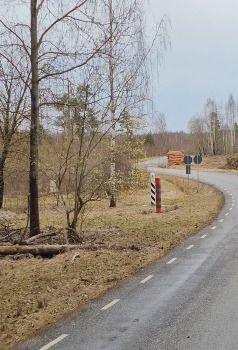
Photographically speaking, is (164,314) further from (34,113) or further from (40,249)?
(34,113)

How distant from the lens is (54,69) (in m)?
12.0

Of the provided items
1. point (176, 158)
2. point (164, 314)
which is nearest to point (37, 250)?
point (164, 314)

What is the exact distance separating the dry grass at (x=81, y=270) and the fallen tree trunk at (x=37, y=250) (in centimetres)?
47

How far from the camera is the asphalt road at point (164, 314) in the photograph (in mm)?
5691

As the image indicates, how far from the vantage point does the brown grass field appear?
6879 millimetres

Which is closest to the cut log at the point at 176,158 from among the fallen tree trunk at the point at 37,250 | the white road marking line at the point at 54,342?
the fallen tree trunk at the point at 37,250

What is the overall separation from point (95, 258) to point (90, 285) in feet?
6.78

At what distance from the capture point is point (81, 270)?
961cm

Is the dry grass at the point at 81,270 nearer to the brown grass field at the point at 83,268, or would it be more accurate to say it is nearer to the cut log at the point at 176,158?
the brown grass field at the point at 83,268

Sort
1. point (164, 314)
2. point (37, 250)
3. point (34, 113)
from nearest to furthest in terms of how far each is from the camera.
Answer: point (164, 314) → point (37, 250) → point (34, 113)

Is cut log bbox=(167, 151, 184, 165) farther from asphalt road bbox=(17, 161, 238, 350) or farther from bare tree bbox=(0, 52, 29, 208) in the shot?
asphalt road bbox=(17, 161, 238, 350)

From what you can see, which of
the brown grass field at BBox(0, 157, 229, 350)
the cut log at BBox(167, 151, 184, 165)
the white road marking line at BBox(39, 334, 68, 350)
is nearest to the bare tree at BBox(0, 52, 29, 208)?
the brown grass field at BBox(0, 157, 229, 350)

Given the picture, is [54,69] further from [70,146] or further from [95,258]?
[95,258]

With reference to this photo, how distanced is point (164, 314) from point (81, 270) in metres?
3.19
